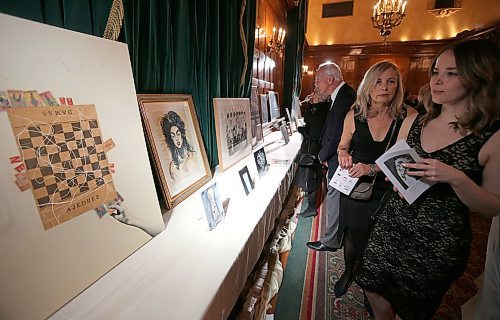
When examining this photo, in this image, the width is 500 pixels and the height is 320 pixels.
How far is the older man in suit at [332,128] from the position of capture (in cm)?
197

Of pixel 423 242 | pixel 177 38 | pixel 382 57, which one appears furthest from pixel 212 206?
pixel 382 57

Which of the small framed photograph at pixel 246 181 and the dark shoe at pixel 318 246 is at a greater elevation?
the small framed photograph at pixel 246 181

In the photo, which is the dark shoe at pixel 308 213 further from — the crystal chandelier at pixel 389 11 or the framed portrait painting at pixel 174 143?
the crystal chandelier at pixel 389 11

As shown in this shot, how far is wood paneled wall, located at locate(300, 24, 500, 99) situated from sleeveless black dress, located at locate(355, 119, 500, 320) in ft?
27.5

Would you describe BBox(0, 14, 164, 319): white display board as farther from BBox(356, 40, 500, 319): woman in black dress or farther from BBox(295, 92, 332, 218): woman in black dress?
BBox(295, 92, 332, 218): woman in black dress

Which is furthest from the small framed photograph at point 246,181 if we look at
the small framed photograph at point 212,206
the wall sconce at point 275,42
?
the wall sconce at point 275,42

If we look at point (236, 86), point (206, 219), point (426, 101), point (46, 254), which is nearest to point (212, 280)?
point (206, 219)

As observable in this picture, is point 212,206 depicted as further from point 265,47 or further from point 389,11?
point 389,11

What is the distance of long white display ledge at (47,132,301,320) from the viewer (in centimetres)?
62

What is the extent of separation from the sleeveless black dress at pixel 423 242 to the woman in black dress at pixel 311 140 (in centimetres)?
119

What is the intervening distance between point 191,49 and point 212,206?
88cm

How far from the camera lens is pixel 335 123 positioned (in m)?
2.01

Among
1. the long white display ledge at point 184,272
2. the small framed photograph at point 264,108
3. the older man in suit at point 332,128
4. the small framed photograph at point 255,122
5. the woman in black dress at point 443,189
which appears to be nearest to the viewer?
the long white display ledge at point 184,272

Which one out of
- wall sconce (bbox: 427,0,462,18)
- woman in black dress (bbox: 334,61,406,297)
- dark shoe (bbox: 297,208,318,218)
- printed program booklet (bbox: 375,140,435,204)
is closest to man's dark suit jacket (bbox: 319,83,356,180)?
woman in black dress (bbox: 334,61,406,297)
